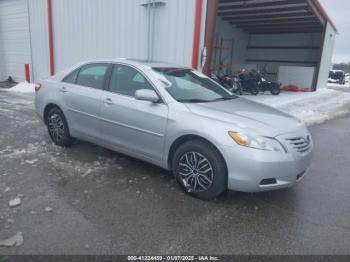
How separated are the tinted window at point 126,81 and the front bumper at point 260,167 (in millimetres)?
1497

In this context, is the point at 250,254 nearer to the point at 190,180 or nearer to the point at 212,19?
the point at 190,180

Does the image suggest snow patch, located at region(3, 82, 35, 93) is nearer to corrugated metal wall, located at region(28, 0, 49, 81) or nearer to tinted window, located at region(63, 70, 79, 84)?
corrugated metal wall, located at region(28, 0, 49, 81)

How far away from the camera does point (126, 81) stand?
4164mm

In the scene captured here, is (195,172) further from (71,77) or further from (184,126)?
(71,77)

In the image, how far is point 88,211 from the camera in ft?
10.2

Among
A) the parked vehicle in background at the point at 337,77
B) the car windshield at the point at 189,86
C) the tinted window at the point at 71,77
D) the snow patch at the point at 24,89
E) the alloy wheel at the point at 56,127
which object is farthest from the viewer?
the parked vehicle in background at the point at 337,77

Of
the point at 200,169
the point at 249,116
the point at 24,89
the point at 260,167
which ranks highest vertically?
the point at 249,116

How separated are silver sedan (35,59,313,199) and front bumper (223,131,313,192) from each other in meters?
0.01

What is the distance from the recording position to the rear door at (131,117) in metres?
3.68

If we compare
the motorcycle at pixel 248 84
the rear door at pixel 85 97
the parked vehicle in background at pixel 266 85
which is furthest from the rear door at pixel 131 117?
the parked vehicle in background at pixel 266 85

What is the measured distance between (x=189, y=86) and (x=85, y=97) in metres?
1.60

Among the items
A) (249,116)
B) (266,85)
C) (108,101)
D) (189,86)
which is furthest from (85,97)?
(266,85)

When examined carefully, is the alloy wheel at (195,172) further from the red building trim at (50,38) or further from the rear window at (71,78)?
the red building trim at (50,38)

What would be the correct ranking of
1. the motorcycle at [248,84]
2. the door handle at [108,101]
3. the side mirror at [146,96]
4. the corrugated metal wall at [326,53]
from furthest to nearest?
the corrugated metal wall at [326,53] < the motorcycle at [248,84] < the door handle at [108,101] < the side mirror at [146,96]
